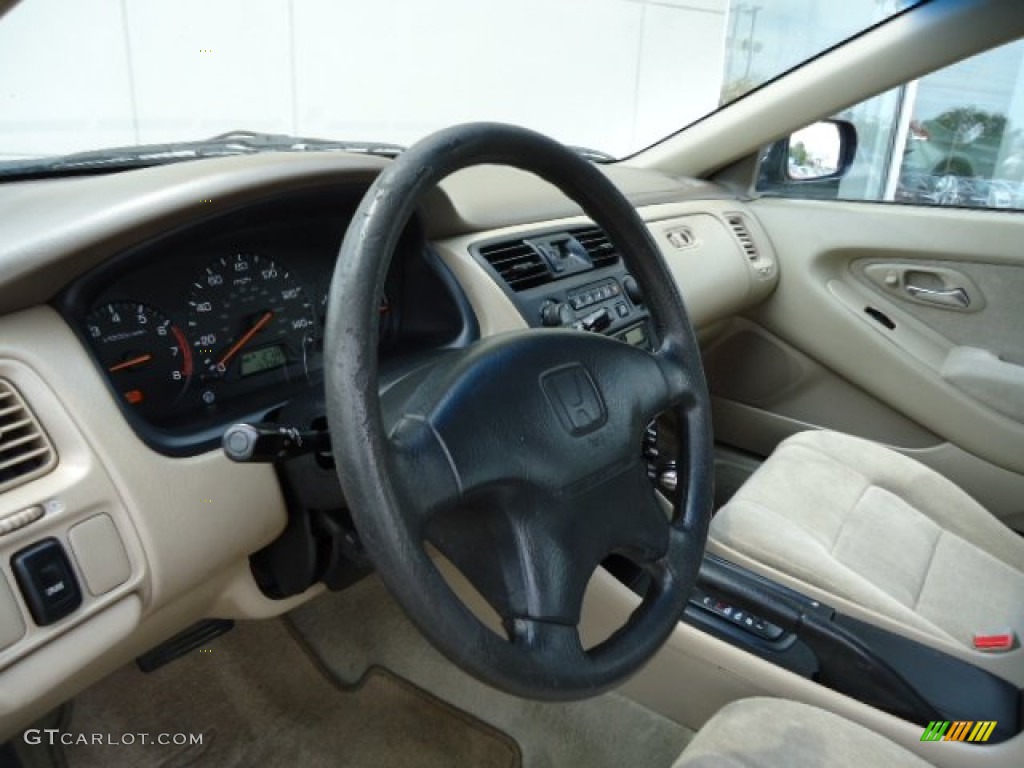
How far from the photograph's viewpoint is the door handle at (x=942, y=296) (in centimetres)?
208

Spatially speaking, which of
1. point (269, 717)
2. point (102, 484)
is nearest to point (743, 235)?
point (269, 717)

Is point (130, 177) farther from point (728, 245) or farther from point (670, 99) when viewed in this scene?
point (670, 99)

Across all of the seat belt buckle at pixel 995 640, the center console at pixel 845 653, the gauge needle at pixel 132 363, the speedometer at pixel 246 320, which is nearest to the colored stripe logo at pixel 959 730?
the center console at pixel 845 653

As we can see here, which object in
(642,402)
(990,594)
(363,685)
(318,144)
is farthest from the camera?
(363,685)

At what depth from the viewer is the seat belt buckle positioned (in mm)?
1269

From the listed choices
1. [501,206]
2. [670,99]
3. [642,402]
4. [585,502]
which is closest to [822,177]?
[501,206]

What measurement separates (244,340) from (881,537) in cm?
112

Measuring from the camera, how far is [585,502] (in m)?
0.79

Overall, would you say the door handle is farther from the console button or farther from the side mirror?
the console button

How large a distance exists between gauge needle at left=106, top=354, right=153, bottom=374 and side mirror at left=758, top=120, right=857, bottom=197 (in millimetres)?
1803

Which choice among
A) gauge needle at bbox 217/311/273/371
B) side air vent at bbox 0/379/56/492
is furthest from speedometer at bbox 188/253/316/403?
side air vent at bbox 0/379/56/492

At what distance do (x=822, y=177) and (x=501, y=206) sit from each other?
1.23m

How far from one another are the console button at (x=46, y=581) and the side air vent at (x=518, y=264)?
767mm

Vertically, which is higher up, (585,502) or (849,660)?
(585,502)
